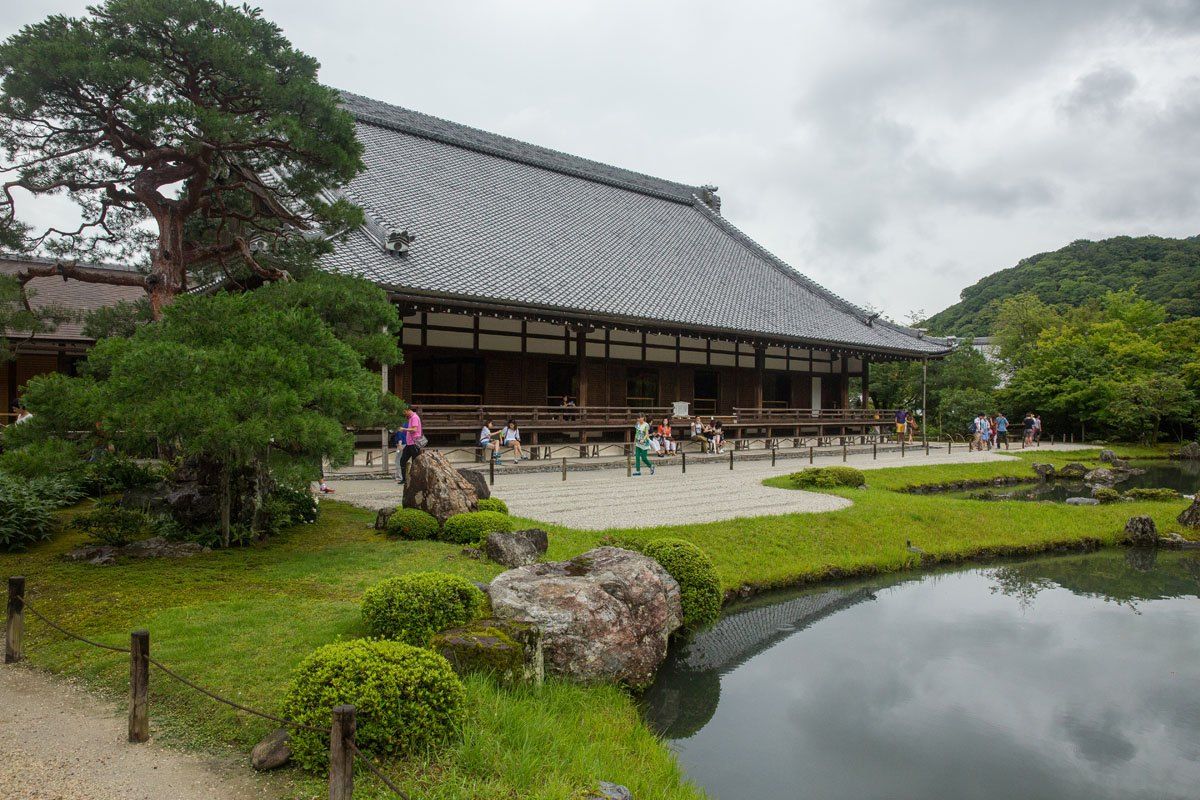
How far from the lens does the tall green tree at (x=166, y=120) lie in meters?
7.99

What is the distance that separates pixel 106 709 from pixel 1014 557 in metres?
14.2

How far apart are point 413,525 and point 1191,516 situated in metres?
16.2

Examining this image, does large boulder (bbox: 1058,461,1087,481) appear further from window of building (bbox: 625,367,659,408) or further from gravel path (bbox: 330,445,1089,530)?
window of building (bbox: 625,367,659,408)

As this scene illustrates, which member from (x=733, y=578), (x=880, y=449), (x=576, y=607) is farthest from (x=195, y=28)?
(x=880, y=449)

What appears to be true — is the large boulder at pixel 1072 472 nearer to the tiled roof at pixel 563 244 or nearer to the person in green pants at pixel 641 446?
the tiled roof at pixel 563 244

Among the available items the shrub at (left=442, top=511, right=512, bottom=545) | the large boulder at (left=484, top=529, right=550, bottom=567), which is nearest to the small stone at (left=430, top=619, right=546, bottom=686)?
the large boulder at (left=484, top=529, right=550, bottom=567)

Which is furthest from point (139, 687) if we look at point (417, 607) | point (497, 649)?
point (497, 649)

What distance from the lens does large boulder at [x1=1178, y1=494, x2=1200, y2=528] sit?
15.1 metres

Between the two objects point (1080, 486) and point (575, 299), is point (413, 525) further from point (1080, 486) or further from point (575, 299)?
point (1080, 486)

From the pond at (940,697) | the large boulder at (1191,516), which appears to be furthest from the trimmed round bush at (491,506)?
the large boulder at (1191,516)

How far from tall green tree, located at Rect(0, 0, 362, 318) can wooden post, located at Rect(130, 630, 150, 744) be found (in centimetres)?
→ 598

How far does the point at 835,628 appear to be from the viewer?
9242 millimetres

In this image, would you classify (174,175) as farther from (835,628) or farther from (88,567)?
(835,628)

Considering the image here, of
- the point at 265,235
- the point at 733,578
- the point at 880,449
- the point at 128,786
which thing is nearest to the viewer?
the point at 128,786
